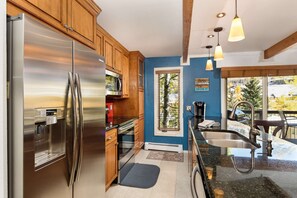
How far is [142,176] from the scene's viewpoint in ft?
9.20

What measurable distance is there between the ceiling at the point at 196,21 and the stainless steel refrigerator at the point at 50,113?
900mm

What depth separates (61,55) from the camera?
119cm

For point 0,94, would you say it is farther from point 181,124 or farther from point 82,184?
point 181,124

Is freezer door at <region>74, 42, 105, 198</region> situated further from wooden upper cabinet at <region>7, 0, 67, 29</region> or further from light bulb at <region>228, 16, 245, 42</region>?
light bulb at <region>228, 16, 245, 42</region>

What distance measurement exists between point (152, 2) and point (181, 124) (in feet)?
9.74

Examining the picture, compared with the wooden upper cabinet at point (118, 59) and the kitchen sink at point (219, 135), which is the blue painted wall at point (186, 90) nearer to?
the wooden upper cabinet at point (118, 59)

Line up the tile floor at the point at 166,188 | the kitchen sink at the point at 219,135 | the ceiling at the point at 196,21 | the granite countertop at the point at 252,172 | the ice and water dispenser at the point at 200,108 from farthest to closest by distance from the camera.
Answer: the ice and water dispenser at the point at 200,108, the tile floor at the point at 166,188, the kitchen sink at the point at 219,135, the ceiling at the point at 196,21, the granite countertop at the point at 252,172

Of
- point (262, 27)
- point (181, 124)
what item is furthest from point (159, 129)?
point (262, 27)

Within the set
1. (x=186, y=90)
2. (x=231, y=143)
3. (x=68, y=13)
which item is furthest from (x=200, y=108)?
(x=68, y=13)

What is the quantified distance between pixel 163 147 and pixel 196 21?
9.73 feet

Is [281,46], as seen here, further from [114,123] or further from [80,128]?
[80,128]

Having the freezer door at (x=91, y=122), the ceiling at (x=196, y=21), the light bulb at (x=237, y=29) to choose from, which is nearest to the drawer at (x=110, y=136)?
the freezer door at (x=91, y=122)

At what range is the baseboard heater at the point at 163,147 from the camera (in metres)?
4.08

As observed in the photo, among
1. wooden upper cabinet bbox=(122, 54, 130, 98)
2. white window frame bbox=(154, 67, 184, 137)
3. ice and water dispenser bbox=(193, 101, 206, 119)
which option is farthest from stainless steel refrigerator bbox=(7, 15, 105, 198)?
white window frame bbox=(154, 67, 184, 137)
